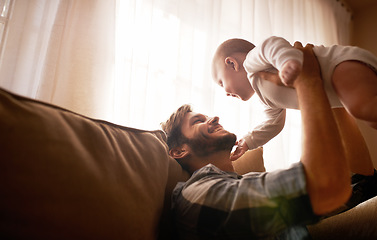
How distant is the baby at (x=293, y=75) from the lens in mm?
848

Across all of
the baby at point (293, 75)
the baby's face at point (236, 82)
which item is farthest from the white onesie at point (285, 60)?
the baby's face at point (236, 82)

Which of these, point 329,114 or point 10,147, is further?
point 329,114

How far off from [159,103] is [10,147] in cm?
111

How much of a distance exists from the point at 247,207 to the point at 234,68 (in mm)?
922

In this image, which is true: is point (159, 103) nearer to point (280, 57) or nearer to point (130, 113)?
point (130, 113)

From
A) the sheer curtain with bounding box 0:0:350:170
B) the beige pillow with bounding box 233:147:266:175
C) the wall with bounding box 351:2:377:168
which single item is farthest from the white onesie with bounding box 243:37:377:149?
the wall with bounding box 351:2:377:168

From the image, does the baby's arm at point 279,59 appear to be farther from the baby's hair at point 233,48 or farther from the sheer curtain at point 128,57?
the sheer curtain at point 128,57

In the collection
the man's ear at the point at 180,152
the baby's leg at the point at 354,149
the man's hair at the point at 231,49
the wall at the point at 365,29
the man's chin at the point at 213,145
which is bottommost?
the man's ear at the point at 180,152

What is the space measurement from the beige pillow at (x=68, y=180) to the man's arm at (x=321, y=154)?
16.2 inches

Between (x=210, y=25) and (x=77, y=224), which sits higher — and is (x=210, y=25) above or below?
above

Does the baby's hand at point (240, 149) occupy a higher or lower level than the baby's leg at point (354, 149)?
lower

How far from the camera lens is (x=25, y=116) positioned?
60 centimetres

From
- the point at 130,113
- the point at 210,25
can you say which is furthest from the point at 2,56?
the point at 210,25

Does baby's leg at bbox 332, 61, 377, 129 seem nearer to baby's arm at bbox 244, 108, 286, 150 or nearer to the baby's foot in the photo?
the baby's foot
